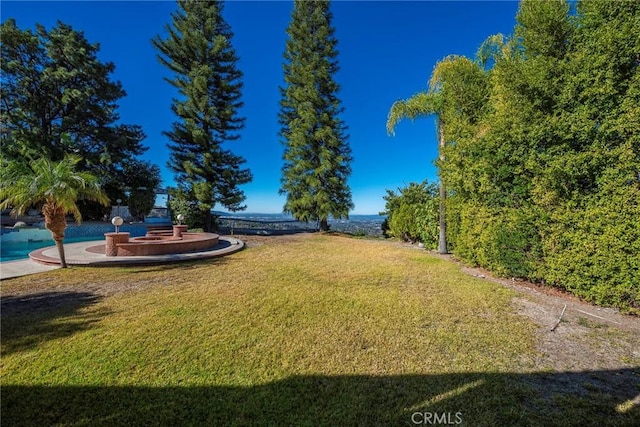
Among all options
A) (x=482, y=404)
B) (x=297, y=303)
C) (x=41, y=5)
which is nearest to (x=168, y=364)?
(x=297, y=303)

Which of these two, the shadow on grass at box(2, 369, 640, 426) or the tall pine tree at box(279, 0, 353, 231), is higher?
the tall pine tree at box(279, 0, 353, 231)

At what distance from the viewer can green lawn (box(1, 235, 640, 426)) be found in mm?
2055

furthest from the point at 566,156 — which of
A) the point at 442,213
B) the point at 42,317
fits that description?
the point at 42,317

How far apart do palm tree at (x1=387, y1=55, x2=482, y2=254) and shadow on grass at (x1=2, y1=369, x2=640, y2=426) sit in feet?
21.9

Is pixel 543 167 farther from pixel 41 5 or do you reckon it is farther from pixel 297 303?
pixel 41 5

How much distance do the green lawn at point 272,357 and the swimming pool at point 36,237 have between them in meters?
7.04

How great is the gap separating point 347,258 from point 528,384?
597cm

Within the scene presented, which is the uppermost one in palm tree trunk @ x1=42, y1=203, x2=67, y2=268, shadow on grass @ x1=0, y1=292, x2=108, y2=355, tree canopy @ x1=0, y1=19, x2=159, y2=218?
tree canopy @ x1=0, y1=19, x2=159, y2=218

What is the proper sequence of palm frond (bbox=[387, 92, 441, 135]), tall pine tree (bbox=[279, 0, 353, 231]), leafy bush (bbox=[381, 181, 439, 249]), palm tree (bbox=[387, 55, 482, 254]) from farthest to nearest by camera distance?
tall pine tree (bbox=[279, 0, 353, 231])
leafy bush (bbox=[381, 181, 439, 249])
palm frond (bbox=[387, 92, 441, 135])
palm tree (bbox=[387, 55, 482, 254])

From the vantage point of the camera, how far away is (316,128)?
1669cm

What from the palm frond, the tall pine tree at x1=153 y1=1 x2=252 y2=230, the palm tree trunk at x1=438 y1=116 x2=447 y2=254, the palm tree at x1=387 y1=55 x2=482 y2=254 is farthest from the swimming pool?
the palm tree trunk at x1=438 y1=116 x2=447 y2=254

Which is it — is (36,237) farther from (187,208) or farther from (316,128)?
(316,128)

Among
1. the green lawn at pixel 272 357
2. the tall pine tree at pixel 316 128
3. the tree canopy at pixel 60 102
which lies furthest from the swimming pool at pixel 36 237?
the tall pine tree at pixel 316 128

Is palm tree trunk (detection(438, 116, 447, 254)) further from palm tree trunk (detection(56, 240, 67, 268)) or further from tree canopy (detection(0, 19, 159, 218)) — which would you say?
tree canopy (detection(0, 19, 159, 218))
